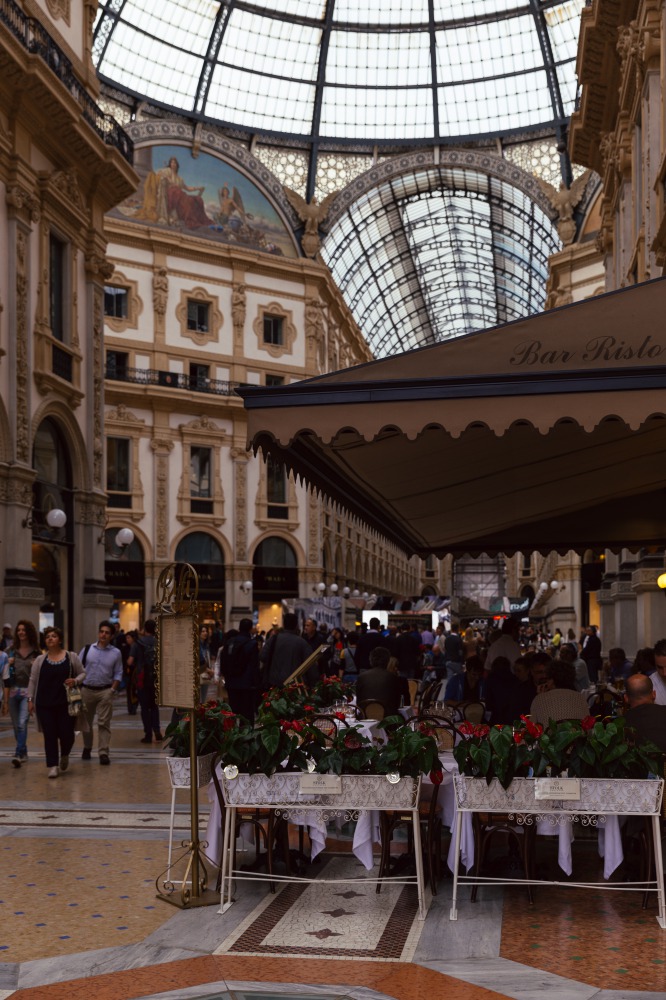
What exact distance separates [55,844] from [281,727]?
266cm

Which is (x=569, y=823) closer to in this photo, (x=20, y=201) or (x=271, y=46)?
(x=20, y=201)

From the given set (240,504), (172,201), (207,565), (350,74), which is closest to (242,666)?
(207,565)

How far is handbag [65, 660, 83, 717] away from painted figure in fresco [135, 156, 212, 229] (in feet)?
112

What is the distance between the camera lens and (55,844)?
787 centimetres

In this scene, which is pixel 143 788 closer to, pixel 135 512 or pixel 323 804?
pixel 323 804

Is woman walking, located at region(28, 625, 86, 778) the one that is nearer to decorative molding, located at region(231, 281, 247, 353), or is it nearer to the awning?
the awning

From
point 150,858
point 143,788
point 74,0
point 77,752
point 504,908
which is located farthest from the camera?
point 74,0

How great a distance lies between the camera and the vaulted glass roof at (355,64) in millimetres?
42500

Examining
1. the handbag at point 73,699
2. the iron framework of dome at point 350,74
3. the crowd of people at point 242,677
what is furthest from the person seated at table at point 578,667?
the iron framework of dome at point 350,74

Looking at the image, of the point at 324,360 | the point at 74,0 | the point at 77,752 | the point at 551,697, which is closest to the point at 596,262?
the point at 324,360

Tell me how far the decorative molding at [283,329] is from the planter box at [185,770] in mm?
39653

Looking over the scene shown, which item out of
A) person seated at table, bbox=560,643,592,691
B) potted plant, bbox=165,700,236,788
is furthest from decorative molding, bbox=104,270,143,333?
potted plant, bbox=165,700,236,788

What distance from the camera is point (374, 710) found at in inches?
360

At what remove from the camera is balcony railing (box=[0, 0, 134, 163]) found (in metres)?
19.2
